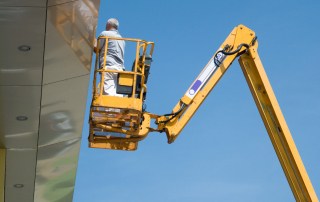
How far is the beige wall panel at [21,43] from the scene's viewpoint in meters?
8.32

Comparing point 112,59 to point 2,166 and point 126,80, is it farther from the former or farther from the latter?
point 2,166

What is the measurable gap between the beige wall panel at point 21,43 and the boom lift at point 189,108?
1497 mm

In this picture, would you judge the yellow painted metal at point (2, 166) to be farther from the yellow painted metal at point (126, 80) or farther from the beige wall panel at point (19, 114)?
the yellow painted metal at point (126, 80)

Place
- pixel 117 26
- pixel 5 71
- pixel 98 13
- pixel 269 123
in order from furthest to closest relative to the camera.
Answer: pixel 269 123, pixel 117 26, pixel 5 71, pixel 98 13

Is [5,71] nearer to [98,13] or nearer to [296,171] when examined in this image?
[98,13]

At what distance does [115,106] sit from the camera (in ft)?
35.5

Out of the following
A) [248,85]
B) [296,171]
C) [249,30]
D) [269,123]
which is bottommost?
[296,171]

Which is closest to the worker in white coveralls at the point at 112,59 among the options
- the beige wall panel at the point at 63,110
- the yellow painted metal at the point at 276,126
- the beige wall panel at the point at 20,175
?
the beige wall panel at the point at 63,110

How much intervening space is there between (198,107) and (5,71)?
4.01 metres

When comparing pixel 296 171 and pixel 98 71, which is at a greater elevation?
pixel 98 71

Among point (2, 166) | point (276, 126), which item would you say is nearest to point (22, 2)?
point (2, 166)

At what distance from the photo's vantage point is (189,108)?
40.5 feet

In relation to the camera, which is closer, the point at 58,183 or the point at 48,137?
the point at 48,137

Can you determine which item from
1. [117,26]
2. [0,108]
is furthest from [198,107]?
[0,108]
